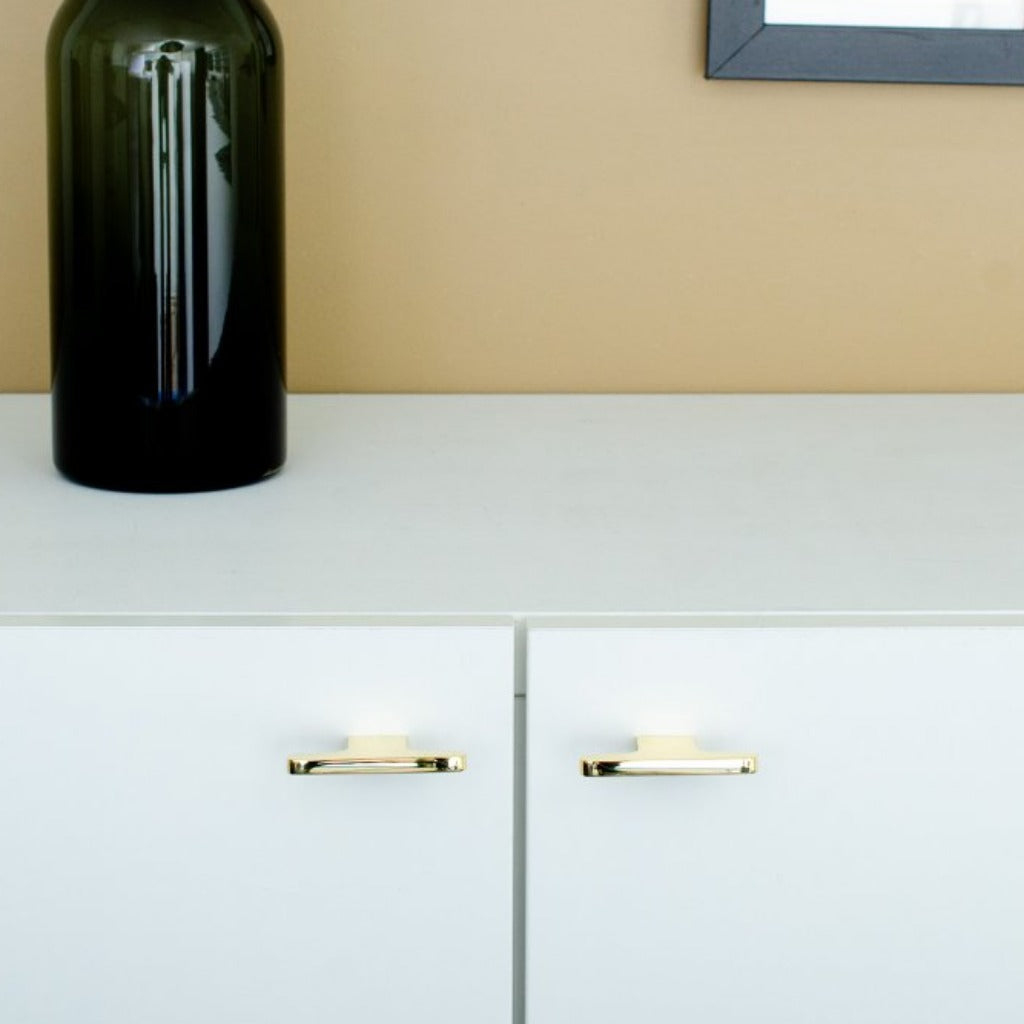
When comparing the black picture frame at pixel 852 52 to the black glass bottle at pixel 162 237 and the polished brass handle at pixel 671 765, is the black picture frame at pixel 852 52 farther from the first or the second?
the polished brass handle at pixel 671 765

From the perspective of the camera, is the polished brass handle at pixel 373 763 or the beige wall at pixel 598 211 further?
the beige wall at pixel 598 211

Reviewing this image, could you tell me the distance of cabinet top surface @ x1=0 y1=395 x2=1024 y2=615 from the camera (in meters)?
0.66

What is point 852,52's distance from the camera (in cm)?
116

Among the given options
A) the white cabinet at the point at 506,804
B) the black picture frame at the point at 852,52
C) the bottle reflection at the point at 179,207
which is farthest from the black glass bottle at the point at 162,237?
the black picture frame at the point at 852,52

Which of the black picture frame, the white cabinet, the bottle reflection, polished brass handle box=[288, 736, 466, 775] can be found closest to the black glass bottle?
the bottle reflection

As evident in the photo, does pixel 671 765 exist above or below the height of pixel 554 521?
below

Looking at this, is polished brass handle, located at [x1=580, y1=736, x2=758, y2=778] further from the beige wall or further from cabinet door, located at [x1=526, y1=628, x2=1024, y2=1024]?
the beige wall

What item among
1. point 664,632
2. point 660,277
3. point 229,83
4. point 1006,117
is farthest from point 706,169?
point 664,632

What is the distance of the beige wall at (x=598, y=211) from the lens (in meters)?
1.16

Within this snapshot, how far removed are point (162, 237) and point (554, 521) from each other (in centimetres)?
26

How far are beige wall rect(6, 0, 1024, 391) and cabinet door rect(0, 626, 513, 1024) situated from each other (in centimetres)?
61

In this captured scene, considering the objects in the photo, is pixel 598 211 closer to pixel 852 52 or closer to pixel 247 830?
pixel 852 52

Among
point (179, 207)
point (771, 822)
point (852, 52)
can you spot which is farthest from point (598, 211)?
point (771, 822)

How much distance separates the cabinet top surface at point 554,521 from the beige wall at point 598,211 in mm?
102
